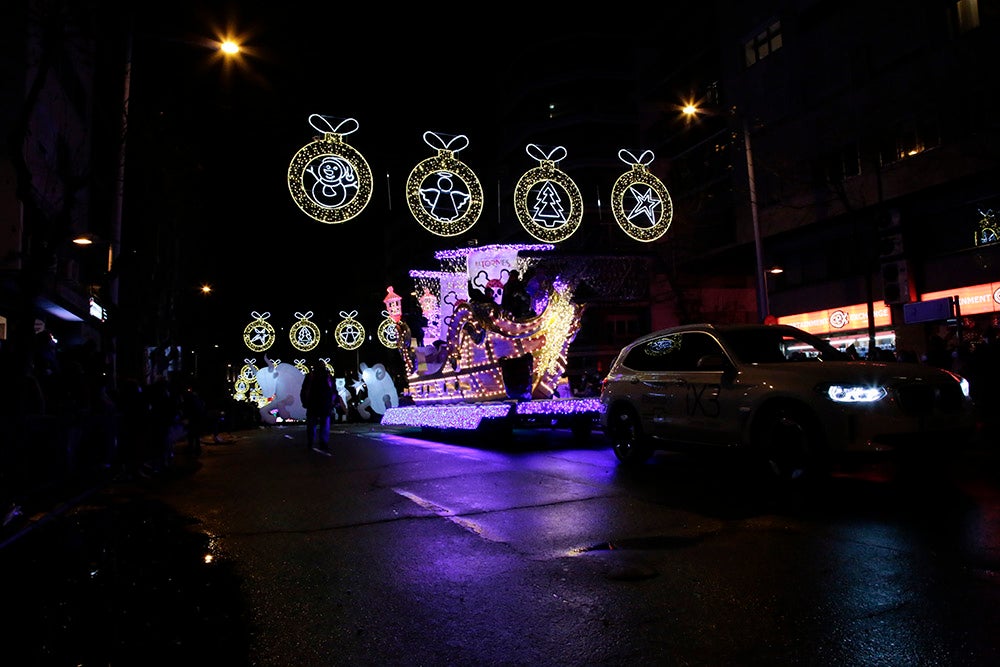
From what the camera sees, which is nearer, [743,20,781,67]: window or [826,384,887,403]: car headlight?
[826,384,887,403]: car headlight

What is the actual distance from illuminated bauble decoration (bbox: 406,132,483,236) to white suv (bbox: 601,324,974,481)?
4.74 m

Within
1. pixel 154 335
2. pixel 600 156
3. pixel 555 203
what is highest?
pixel 600 156

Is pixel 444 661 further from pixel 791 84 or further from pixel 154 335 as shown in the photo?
pixel 791 84

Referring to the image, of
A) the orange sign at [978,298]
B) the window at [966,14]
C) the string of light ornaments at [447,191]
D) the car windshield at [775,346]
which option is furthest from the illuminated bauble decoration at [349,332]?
the window at [966,14]

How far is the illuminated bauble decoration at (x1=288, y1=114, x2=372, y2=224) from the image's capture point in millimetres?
11297

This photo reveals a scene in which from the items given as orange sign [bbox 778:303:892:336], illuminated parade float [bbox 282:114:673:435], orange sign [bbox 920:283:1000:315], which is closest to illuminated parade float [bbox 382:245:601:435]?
illuminated parade float [bbox 282:114:673:435]

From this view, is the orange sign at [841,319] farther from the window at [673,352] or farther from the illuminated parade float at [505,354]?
the window at [673,352]

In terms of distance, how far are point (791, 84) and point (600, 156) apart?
25.4 meters

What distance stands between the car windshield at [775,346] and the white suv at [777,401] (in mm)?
17

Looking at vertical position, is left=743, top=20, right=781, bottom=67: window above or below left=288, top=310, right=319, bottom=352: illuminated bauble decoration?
above

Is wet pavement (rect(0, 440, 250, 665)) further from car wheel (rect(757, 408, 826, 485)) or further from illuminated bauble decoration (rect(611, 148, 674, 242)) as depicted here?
illuminated bauble decoration (rect(611, 148, 674, 242))

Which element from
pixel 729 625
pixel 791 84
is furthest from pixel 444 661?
pixel 791 84

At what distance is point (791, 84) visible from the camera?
31.5m

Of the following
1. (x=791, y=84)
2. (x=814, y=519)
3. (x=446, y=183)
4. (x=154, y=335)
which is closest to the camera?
(x=814, y=519)
